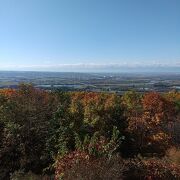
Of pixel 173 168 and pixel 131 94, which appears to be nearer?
pixel 173 168

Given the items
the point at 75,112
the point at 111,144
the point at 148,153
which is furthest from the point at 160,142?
the point at 111,144

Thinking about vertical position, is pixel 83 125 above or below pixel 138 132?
above

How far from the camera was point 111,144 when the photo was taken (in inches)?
785

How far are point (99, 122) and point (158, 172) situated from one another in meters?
17.5

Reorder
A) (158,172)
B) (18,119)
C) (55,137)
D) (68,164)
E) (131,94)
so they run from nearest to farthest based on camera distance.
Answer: (68,164), (158,172), (55,137), (18,119), (131,94)

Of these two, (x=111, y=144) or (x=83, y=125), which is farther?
(x=83, y=125)

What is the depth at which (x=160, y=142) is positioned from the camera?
42.5m

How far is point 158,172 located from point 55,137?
10.2m

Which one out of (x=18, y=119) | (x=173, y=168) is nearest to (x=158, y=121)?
(x=18, y=119)

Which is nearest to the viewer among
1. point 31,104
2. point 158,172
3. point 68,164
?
point 68,164

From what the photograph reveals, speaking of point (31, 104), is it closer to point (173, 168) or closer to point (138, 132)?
point (138, 132)

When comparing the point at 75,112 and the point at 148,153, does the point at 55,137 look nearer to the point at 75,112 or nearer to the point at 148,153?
the point at 75,112

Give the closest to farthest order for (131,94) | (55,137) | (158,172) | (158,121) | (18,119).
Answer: (158,172) < (55,137) < (18,119) < (158,121) < (131,94)

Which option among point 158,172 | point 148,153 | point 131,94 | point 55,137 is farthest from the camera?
point 131,94
